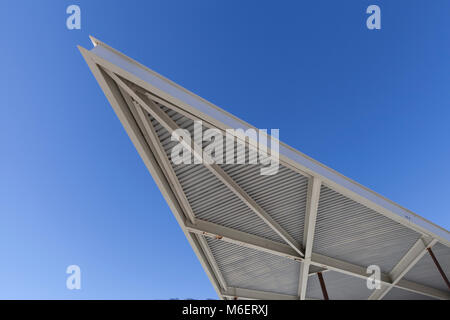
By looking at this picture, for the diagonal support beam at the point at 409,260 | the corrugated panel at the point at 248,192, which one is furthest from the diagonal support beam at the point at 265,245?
the diagonal support beam at the point at 409,260

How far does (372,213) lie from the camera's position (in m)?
10.4

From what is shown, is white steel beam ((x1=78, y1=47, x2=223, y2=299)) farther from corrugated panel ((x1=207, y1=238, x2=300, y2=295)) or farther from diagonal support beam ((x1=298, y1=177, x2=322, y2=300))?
diagonal support beam ((x1=298, y1=177, x2=322, y2=300))

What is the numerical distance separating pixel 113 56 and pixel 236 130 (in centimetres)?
345

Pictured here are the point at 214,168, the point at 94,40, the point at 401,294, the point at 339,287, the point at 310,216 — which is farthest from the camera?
the point at 401,294

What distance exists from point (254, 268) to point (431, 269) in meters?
9.28

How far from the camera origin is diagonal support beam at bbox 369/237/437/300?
39.5 ft

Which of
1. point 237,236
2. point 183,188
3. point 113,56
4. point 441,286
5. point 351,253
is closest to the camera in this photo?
point 113,56

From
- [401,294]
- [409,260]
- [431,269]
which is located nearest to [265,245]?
[409,260]

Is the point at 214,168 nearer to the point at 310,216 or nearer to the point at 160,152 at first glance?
the point at 160,152

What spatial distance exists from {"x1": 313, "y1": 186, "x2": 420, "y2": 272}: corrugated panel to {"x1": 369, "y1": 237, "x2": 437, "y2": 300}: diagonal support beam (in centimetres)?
30

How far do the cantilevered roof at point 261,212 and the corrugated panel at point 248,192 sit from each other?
0.12 feet

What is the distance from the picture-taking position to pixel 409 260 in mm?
13180
